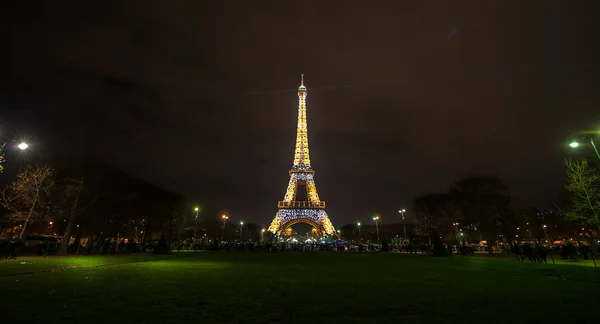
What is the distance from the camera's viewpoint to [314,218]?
83625mm

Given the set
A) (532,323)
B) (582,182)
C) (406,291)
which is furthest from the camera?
(582,182)

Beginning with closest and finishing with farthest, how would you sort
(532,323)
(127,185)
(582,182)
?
1. (532,323)
2. (582,182)
3. (127,185)

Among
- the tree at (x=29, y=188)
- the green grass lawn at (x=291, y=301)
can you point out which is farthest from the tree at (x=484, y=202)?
the tree at (x=29, y=188)

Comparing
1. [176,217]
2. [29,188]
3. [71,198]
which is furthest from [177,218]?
[29,188]

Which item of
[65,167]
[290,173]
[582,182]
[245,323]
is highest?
[290,173]

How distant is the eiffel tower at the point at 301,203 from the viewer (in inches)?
3223

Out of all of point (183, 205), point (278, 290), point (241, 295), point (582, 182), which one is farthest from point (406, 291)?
point (183, 205)

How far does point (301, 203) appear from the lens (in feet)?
297

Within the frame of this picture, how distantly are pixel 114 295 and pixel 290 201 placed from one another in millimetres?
75533

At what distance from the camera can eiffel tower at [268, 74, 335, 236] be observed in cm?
8188

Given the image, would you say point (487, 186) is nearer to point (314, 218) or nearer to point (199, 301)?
point (314, 218)

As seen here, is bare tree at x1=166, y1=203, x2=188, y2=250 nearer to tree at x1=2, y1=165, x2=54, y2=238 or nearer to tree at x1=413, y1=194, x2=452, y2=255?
tree at x1=2, y1=165, x2=54, y2=238

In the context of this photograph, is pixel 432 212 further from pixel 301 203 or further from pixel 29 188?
pixel 29 188

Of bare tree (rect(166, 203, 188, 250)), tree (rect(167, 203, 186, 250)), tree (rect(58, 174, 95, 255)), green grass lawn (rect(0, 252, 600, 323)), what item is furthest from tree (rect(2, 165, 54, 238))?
green grass lawn (rect(0, 252, 600, 323))
